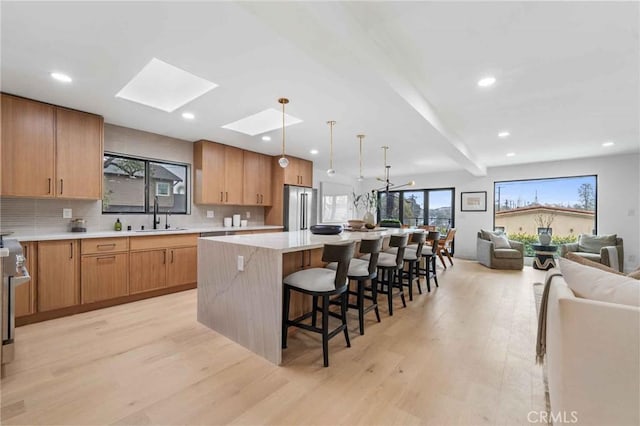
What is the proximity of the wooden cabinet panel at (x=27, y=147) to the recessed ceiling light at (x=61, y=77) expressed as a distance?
780 millimetres

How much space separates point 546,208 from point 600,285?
6401 millimetres

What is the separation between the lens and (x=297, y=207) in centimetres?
568

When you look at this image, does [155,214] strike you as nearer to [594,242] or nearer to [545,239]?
[545,239]

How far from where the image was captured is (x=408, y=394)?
1.70 metres

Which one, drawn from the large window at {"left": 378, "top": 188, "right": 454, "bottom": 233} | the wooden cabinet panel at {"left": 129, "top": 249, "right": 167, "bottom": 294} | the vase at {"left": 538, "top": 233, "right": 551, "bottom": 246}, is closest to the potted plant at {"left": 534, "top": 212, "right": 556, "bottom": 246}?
the vase at {"left": 538, "top": 233, "right": 551, "bottom": 246}

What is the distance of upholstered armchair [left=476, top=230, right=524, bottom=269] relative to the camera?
5648 mm

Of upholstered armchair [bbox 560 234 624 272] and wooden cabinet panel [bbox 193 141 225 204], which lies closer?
wooden cabinet panel [bbox 193 141 225 204]

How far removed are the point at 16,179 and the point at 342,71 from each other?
3416 mm

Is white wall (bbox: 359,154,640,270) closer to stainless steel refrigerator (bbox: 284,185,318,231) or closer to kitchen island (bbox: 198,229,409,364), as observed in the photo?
stainless steel refrigerator (bbox: 284,185,318,231)

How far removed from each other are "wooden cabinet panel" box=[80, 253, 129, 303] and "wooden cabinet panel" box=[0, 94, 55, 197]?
34.9 inches

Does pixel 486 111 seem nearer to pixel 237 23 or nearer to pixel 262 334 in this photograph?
pixel 237 23

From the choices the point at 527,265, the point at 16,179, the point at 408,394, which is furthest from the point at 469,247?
the point at 16,179

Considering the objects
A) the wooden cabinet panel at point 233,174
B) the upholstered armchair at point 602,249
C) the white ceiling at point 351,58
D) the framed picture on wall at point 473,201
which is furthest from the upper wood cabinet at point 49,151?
the framed picture on wall at point 473,201

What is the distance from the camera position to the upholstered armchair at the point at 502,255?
18.5ft
